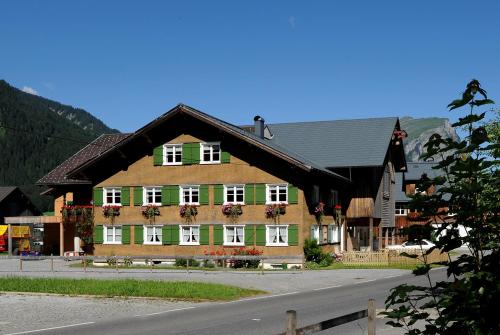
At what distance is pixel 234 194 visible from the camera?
135 ft

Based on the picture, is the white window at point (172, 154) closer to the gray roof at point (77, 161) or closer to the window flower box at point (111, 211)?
the window flower box at point (111, 211)

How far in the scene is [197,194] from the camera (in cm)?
4203

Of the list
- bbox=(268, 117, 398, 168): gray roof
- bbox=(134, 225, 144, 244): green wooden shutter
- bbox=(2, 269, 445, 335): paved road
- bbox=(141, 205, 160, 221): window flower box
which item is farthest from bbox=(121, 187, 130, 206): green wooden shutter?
bbox=(2, 269, 445, 335): paved road

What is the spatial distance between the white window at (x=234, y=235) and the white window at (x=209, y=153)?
4.11 m

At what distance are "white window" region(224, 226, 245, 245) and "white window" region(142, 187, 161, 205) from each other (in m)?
4.94

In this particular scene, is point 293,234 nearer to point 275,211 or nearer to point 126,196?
point 275,211

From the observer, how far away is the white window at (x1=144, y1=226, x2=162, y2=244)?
1679 inches

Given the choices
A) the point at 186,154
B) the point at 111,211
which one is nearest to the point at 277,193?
the point at 186,154

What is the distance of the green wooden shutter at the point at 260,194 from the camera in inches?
1590

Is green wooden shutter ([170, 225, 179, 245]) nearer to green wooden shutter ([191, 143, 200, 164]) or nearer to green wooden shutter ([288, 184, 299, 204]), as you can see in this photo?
green wooden shutter ([191, 143, 200, 164])

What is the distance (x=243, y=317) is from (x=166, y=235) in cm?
2597

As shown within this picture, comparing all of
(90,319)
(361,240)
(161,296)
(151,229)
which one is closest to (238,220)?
(151,229)

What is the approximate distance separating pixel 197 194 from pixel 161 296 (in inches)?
819

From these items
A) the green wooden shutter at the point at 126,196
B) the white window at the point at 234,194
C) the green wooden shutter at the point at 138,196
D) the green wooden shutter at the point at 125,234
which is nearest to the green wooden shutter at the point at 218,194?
the white window at the point at 234,194
